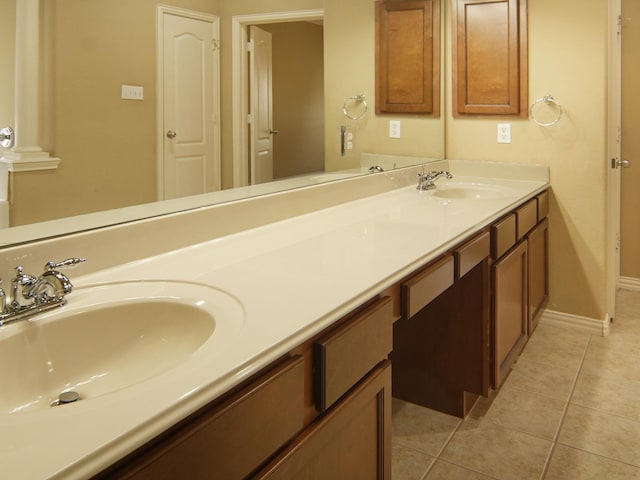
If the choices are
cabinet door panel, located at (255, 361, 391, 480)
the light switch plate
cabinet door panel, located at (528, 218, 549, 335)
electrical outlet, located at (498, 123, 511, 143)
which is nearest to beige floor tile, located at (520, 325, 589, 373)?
cabinet door panel, located at (528, 218, 549, 335)

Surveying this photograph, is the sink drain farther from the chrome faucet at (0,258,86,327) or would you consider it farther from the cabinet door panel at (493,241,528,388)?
the cabinet door panel at (493,241,528,388)

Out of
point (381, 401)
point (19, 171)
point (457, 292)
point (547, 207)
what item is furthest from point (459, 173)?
point (19, 171)

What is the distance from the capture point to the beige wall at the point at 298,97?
68.1 inches

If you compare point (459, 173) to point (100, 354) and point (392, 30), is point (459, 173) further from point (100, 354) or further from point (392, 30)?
point (100, 354)

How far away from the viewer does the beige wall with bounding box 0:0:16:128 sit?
3.46ft

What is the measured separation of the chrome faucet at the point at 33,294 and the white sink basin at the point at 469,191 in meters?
2.03

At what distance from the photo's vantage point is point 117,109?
1261 mm

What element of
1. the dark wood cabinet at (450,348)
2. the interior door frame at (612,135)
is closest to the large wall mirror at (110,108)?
the dark wood cabinet at (450,348)

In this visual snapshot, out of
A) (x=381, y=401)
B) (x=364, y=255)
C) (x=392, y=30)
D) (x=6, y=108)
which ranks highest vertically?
(x=392, y=30)

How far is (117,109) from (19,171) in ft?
0.85

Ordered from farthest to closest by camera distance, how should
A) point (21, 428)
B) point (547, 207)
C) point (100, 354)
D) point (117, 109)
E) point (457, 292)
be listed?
point (547, 207)
point (457, 292)
point (117, 109)
point (100, 354)
point (21, 428)

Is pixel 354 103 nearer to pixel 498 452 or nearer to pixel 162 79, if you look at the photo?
pixel 162 79

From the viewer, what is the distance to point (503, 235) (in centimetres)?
221

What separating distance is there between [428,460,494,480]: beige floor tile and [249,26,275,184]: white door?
1184mm
